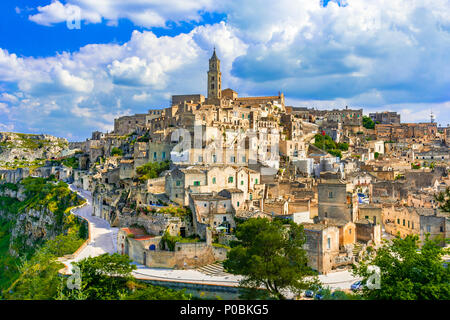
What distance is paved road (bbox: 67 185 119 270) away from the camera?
3522cm

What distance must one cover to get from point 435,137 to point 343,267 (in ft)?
280

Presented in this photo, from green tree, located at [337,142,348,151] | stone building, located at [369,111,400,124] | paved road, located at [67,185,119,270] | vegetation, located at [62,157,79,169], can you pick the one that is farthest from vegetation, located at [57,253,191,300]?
stone building, located at [369,111,400,124]

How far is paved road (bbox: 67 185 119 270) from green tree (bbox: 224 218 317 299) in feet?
42.9

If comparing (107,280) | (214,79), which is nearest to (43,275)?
(107,280)

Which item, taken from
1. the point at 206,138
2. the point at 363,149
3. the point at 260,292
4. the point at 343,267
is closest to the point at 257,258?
the point at 260,292

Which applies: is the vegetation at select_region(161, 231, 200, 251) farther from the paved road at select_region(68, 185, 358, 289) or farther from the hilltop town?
the paved road at select_region(68, 185, 358, 289)

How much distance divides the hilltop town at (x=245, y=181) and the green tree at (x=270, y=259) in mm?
4478

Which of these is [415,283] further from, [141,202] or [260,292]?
[141,202]

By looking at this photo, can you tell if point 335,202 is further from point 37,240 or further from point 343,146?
point 343,146

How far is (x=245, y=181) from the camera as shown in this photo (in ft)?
144

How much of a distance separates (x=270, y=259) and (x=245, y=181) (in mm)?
19429

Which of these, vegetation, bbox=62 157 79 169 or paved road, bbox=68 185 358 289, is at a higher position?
vegetation, bbox=62 157 79 169

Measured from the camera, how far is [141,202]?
4144 centimetres

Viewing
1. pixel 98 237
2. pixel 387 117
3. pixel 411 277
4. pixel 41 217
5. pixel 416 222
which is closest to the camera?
pixel 411 277
